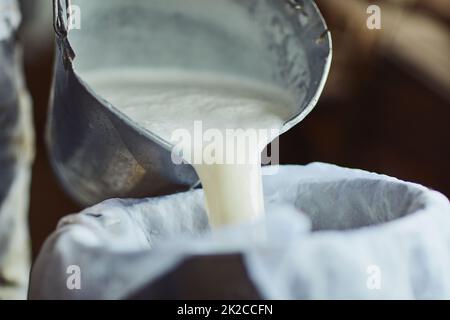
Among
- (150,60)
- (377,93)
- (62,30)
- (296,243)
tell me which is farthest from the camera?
(377,93)

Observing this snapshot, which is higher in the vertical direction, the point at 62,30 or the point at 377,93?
the point at 62,30

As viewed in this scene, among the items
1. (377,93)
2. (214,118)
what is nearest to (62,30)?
(214,118)

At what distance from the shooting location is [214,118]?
0.63 metres

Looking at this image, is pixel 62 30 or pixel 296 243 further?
pixel 62 30

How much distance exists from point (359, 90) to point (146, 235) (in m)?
1.28

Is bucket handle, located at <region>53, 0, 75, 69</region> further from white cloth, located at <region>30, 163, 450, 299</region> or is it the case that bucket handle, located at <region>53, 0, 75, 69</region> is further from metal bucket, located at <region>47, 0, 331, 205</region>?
white cloth, located at <region>30, 163, 450, 299</region>

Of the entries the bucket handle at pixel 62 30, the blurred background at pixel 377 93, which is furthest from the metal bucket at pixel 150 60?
the blurred background at pixel 377 93

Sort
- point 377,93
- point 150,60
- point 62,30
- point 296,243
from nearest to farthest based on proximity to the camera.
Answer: point 296,243 → point 62,30 → point 150,60 → point 377,93

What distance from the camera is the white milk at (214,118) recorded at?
1.87ft

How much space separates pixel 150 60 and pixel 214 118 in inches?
5.9

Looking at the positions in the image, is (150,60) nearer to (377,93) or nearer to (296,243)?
(296,243)

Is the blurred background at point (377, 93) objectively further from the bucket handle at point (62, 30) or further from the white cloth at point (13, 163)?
the bucket handle at point (62, 30)

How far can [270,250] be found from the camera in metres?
0.39
